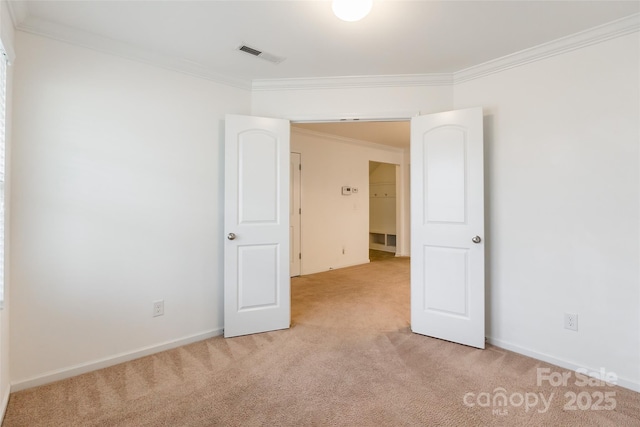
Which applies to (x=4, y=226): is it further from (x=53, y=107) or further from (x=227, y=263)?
(x=227, y=263)

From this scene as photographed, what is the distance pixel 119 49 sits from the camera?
2357 millimetres

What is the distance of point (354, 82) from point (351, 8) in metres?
1.23

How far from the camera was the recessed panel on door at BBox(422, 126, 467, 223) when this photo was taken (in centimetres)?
266

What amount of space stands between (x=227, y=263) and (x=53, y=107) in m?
1.66

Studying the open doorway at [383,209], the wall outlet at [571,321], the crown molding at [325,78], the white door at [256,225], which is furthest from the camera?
the open doorway at [383,209]

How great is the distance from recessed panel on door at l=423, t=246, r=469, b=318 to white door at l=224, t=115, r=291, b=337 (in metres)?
1.31

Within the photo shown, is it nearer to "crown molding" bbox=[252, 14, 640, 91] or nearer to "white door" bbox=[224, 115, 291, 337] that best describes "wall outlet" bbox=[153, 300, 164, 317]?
"white door" bbox=[224, 115, 291, 337]

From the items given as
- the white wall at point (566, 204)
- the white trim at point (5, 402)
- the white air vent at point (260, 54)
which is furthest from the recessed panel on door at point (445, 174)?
the white trim at point (5, 402)

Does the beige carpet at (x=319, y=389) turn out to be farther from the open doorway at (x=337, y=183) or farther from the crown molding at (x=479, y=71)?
the open doorway at (x=337, y=183)

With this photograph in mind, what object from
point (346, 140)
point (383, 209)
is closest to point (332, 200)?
point (346, 140)

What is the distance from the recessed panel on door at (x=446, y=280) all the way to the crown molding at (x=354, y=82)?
1.53m

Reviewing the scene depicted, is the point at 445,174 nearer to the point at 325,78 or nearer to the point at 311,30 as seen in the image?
the point at 325,78

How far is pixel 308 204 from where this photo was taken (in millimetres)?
5383

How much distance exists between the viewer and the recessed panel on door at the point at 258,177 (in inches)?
112
